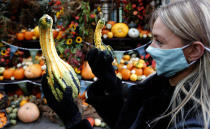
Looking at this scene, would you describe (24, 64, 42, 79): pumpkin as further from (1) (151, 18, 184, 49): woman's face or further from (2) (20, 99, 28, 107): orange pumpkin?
(1) (151, 18, 184, 49): woman's face

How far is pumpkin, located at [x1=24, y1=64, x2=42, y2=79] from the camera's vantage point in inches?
134

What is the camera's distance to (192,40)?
2.92ft

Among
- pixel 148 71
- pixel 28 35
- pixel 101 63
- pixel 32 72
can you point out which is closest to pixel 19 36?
pixel 28 35

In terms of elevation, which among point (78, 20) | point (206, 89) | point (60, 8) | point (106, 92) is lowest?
point (106, 92)

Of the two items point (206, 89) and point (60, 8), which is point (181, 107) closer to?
point (206, 89)

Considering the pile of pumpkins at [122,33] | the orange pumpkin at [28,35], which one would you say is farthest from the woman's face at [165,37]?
the orange pumpkin at [28,35]

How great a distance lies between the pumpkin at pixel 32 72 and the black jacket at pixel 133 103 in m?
2.60

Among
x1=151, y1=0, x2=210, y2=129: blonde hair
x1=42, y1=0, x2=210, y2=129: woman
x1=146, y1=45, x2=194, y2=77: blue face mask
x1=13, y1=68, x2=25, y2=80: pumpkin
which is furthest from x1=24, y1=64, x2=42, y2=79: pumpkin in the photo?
x1=151, y1=0, x2=210, y2=129: blonde hair

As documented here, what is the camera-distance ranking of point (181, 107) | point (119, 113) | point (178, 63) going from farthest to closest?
point (119, 113) < point (178, 63) < point (181, 107)

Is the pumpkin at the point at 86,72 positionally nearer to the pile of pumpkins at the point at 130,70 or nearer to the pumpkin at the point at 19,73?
the pile of pumpkins at the point at 130,70

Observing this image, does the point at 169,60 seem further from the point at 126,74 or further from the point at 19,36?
the point at 19,36

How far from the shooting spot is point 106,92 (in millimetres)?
1197

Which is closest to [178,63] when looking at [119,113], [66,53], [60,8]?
[119,113]

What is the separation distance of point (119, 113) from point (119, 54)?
2.41 m
